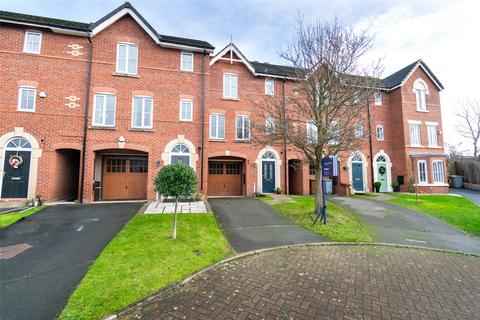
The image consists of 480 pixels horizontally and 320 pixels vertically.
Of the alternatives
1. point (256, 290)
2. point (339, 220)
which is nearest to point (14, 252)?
point (256, 290)

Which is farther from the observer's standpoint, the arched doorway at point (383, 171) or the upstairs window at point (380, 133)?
the upstairs window at point (380, 133)

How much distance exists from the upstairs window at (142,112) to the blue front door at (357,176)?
16738 millimetres

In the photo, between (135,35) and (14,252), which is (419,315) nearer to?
(14,252)

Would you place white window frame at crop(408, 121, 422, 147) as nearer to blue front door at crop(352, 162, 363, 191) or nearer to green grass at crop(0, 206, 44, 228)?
blue front door at crop(352, 162, 363, 191)

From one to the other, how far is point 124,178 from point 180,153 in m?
4.18

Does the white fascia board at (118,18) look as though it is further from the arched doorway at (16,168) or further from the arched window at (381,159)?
the arched window at (381,159)

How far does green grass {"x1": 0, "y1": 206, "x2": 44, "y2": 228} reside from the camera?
826 cm

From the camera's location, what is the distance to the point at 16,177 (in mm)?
11461

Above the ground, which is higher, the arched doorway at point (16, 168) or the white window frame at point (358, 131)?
the white window frame at point (358, 131)

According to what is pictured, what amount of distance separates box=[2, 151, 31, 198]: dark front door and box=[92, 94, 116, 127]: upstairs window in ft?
12.5

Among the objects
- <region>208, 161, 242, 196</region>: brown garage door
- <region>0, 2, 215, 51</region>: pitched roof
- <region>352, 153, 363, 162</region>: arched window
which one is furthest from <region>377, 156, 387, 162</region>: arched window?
<region>0, 2, 215, 51</region>: pitched roof

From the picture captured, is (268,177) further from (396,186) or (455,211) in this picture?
(396,186)

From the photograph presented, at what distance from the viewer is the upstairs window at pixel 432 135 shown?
65.4 ft

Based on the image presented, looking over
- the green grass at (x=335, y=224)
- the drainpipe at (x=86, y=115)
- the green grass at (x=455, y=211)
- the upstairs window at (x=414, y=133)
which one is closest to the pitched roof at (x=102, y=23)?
the drainpipe at (x=86, y=115)
